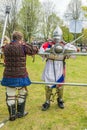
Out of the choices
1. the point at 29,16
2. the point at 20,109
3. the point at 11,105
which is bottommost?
the point at 20,109

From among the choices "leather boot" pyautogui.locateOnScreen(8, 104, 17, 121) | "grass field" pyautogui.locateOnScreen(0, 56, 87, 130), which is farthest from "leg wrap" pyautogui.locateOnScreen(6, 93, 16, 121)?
"grass field" pyautogui.locateOnScreen(0, 56, 87, 130)

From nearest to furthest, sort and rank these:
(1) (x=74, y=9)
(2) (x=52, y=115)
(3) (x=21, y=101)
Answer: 1. (3) (x=21, y=101)
2. (2) (x=52, y=115)
3. (1) (x=74, y=9)

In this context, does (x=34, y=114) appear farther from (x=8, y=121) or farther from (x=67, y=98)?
(x=67, y=98)

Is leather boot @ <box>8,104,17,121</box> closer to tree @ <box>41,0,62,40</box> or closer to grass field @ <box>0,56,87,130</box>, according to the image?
grass field @ <box>0,56,87,130</box>

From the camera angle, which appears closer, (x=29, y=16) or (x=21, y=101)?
(x=21, y=101)

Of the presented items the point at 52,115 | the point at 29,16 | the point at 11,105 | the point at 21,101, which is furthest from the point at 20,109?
the point at 29,16

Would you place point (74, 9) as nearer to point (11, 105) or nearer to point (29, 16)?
point (29, 16)

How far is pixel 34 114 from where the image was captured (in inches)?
230

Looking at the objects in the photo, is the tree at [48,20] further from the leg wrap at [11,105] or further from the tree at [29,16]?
the leg wrap at [11,105]

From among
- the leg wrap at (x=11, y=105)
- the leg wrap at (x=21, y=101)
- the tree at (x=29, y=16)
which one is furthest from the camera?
the tree at (x=29, y=16)

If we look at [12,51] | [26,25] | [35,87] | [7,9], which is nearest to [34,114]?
[12,51]

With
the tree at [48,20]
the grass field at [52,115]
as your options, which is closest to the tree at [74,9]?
the tree at [48,20]

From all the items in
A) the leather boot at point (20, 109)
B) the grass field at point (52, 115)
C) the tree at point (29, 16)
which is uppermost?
the tree at point (29, 16)

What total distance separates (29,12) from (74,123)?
34.9 metres
